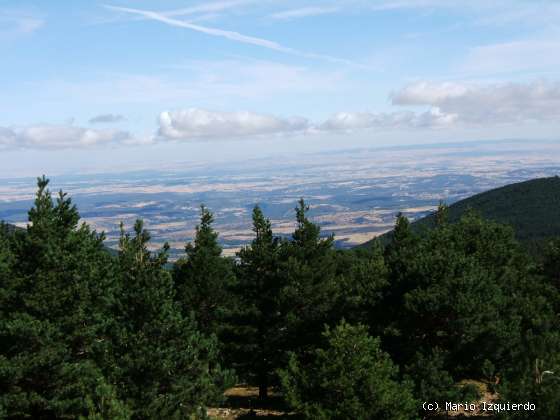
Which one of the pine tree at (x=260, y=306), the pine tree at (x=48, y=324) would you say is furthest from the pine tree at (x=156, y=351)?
the pine tree at (x=260, y=306)

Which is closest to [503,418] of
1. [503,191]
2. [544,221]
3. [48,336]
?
[48,336]

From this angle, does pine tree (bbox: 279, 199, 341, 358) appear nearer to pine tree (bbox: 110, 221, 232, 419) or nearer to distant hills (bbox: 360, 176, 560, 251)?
pine tree (bbox: 110, 221, 232, 419)

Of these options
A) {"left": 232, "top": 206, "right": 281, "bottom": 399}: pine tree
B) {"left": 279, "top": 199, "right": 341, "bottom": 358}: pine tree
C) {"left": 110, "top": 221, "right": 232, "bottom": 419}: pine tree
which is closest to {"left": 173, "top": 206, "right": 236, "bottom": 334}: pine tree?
{"left": 232, "top": 206, "right": 281, "bottom": 399}: pine tree

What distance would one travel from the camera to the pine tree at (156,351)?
60.7 feet

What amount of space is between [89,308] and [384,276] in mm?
14013

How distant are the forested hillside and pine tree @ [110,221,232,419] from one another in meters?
0.05

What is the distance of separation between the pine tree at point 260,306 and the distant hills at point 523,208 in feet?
319

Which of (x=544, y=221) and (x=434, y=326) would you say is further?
(x=544, y=221)

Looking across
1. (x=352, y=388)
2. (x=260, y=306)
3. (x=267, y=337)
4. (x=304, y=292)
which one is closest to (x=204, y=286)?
(x=260, y=306)

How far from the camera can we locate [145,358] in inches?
728

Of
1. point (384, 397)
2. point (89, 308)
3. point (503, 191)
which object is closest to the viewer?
point (384, 397)

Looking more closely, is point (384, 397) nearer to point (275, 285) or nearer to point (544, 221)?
point (275, 285)

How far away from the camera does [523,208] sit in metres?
156

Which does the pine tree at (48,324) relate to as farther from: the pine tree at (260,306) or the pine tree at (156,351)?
the pine tree at (260,306)
